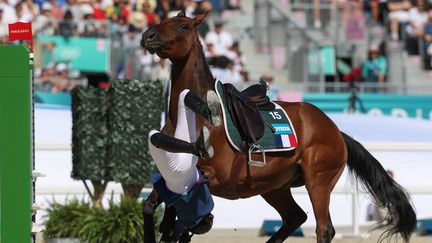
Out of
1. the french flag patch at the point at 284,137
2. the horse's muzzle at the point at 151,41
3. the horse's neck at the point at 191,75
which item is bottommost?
the french flag patch at the point at 284,137

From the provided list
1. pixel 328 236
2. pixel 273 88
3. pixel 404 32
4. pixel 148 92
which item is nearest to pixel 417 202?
pixel 148 92

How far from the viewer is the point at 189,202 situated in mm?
7180

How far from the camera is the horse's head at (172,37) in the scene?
7078mm

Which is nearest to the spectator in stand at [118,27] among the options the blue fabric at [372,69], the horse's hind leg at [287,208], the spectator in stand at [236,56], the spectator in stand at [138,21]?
the spectator in stand at [138,21]

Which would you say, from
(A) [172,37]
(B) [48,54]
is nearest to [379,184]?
Answer: (A) [172,37]

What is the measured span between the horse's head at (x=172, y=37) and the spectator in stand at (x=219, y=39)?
39.7 feet

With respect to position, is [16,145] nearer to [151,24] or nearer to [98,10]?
[151,24]

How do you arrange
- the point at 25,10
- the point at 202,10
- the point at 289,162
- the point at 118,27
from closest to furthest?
the point at 289,162, the point at 118,27, the point at 202,10, the point at 25,10

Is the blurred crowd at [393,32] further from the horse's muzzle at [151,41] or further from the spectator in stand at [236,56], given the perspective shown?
the horse's muzzle at [151,41]

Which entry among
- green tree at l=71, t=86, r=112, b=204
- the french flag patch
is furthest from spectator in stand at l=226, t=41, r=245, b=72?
the french flag patch

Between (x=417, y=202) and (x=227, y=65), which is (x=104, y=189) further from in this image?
(x=227, y=65)

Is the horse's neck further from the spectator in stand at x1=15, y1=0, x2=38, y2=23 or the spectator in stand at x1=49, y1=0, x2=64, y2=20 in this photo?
the spectator in stand at x1=49, y1=0, x2=64, y2=20

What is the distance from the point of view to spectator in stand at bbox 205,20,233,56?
772 inches

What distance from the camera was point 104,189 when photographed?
1098 cm
